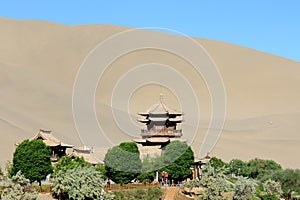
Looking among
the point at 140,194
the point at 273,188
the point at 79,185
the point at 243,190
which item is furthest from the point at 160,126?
the point at 79,185

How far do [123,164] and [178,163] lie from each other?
4.29 meters

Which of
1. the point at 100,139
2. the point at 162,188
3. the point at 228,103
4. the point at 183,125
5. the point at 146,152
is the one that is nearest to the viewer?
the point at 162,188

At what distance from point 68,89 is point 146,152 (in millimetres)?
53788

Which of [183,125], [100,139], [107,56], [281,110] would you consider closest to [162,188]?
[100,139]

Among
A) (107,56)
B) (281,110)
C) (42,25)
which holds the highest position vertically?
(42,25)

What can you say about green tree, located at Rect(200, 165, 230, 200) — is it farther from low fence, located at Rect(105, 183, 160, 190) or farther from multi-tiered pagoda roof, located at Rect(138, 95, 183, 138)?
multi-tiered pagoda roof, located at Rect(138, 95, 183, 138)

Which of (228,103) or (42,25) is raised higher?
(42,25)

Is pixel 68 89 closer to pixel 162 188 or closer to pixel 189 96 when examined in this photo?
pixel 189 96

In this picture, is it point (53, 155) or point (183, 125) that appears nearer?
point (53, 155)

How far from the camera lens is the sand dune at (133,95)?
76.1 meters

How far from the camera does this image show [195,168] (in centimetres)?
4894

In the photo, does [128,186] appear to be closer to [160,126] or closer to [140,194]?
[140,194]

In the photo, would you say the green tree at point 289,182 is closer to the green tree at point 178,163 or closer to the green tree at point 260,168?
the green tree at point 178,163

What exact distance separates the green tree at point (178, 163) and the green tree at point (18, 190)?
14.0 meters
